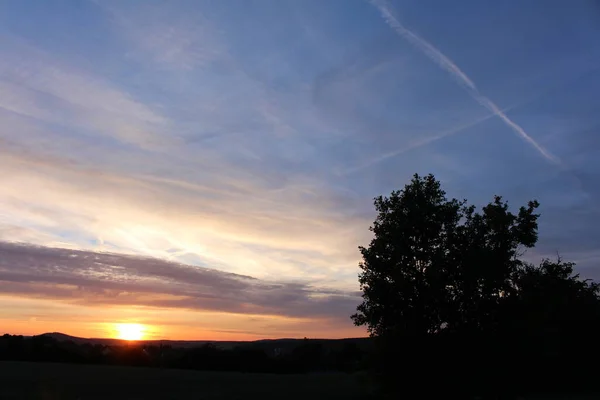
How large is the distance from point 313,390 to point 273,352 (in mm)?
53627

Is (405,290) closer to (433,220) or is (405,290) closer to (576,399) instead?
(433,220)

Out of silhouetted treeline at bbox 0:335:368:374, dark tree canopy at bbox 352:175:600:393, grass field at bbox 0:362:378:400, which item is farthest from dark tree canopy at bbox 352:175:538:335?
silhouetted treeline at bbox 0:335:368:374

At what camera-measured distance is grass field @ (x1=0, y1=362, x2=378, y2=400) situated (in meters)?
41.6

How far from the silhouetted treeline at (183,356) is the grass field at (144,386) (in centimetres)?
1600

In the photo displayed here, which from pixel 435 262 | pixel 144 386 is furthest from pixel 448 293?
pixel 144 386

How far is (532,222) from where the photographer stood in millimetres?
28656

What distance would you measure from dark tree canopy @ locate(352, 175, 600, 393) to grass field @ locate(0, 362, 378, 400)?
8.66 metres

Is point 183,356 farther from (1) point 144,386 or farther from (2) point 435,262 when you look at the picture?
(2) point 435,262

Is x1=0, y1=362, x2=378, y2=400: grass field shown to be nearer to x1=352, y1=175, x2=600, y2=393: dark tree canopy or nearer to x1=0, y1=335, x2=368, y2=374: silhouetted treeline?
x1=352, y1=175, x2=600, y2=393: dark tree canopy

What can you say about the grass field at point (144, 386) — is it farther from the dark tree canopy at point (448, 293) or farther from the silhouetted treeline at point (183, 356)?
the silhouetted treeline at point (183, 356)

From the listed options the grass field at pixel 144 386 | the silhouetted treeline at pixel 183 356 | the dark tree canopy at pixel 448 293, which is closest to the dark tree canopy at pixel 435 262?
the dark tree canopy at pixel 448 293

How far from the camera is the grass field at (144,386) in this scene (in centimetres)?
4162

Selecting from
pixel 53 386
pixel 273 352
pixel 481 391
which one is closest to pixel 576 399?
pixel 481 391

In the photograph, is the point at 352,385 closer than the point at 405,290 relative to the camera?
No
